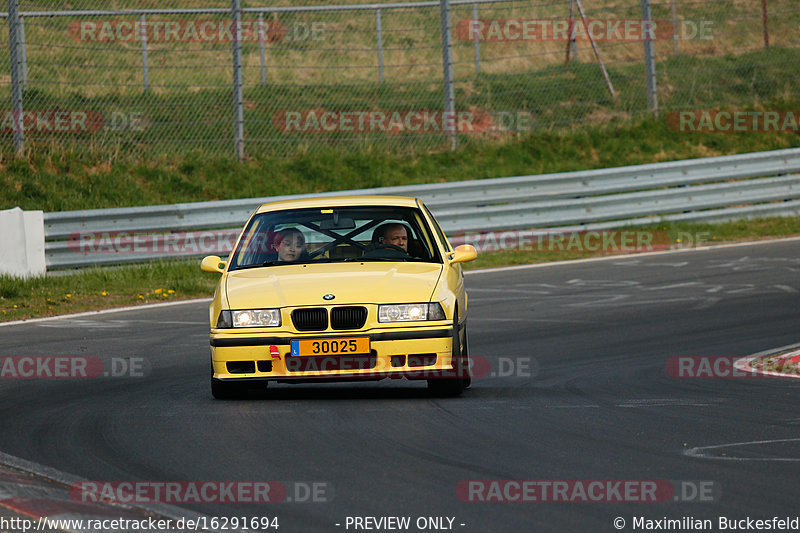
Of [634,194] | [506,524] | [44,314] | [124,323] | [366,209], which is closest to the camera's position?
[506,524]

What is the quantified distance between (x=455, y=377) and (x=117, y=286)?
9460 millimetres

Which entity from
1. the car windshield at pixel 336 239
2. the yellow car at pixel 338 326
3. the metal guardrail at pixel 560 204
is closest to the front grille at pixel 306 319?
the yellow car at pixel 338 326

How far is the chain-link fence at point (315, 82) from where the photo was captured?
72.7 ft

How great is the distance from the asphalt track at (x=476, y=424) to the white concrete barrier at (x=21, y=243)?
3.20 meters

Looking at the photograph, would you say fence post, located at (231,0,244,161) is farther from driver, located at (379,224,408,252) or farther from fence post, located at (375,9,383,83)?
driver, located at (379,224,408,252)

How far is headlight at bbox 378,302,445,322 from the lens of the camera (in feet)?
28.3

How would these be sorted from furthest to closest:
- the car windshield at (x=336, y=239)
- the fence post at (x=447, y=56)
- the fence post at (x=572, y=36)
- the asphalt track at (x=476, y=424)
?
the fence post at (x=572, y=36) → the fence post at (x=447, y=56) → the car windshield at (x=336, y=239) → the asphalt track at (x=476, y=424)

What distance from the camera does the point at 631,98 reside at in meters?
27.5

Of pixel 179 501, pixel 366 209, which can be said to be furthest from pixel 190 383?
pixel 179 501

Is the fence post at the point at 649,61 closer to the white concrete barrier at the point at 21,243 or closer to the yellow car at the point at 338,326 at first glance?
the white concrete barrier at the point at 21,243

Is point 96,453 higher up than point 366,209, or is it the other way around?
point 366,209

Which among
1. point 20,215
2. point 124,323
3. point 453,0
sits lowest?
point 124,323

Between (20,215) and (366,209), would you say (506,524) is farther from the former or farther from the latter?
(20,215)

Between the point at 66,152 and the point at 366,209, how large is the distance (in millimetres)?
13900
